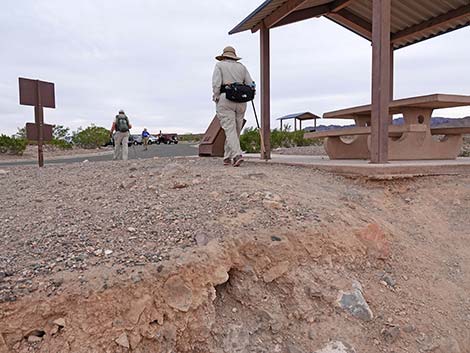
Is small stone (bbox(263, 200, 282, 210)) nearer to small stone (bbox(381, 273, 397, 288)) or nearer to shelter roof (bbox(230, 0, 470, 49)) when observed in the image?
small stone (bbox(381, 273, 397, 288))

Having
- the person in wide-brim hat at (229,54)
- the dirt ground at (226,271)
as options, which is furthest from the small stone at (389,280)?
the person in wide-brim hat at (229,54)

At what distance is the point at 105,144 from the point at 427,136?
25.9 meters

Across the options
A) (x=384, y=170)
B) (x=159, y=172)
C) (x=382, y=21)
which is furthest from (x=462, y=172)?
(x=159, y=172)

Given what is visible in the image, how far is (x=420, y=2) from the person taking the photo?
7266 millimetres

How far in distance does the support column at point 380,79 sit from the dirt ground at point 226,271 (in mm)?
1027

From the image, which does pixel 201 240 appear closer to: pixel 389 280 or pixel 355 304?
pixel 355 304

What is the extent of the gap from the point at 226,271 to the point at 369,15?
7.44 m

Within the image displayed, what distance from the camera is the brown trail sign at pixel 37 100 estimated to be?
20.4 feet

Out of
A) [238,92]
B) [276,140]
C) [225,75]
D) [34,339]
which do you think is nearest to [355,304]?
[34,339]

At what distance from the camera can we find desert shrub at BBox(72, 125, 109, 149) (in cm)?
2597

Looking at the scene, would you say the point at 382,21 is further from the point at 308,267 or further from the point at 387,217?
the point at 308,267

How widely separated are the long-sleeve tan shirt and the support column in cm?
178

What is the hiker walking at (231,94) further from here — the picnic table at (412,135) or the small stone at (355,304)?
the small stone at (355,304)

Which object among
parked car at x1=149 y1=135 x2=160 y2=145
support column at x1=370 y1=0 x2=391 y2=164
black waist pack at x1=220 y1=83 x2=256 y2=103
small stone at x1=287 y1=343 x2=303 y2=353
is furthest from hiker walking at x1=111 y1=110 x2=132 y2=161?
parked car at x1=149 y1=135 x2=160 y2=145
